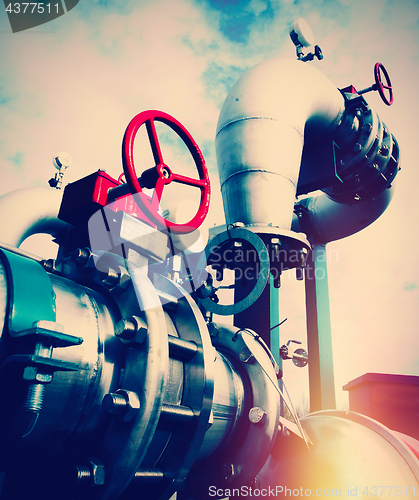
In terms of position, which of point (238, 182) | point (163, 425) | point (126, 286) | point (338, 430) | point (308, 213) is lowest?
point (338, 430)

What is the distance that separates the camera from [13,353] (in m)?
0.68

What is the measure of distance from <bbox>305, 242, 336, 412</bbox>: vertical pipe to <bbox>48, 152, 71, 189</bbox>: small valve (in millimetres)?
2708

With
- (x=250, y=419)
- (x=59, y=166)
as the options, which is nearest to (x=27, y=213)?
(x=59, y=166)

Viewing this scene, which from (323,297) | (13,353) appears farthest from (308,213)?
(13,353)

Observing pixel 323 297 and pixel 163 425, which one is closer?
pixel 163 425

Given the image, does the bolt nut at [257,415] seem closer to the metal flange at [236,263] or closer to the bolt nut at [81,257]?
the metal flange at [236,263]

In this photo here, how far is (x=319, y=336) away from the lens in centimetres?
385

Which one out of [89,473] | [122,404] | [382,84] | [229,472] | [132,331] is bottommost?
[229,472]

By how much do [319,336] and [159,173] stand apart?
10.7 ft

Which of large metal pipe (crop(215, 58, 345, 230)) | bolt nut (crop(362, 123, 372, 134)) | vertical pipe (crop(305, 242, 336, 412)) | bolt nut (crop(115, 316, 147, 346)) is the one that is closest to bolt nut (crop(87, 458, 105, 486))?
bolt nut (crop(115, 316, 147, 346))

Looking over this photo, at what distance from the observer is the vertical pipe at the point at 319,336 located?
12.1ft

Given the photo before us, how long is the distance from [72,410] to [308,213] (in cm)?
389

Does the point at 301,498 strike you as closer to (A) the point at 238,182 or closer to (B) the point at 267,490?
(B) the point at 267,490

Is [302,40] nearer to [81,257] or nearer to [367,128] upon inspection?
[367,128]
